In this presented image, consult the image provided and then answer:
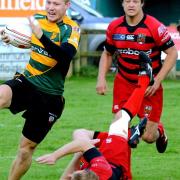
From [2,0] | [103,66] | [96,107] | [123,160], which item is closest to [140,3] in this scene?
[103,66]

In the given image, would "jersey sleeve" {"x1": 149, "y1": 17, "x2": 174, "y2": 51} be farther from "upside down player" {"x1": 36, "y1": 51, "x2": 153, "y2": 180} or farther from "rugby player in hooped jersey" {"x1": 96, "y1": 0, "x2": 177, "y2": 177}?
"upside down player" {"x1": 36, "y1": 51, "x2": 153, "y2": 180}

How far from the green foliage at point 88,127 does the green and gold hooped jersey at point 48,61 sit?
46.9 inches

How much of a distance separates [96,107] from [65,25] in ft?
23.1

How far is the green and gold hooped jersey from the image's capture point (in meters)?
9.21

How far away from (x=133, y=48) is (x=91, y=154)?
219 centimetres

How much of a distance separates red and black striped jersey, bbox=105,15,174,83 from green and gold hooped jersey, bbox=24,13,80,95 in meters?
0.74

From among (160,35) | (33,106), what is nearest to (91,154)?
(33,106)

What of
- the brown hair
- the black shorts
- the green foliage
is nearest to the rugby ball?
the black shorts

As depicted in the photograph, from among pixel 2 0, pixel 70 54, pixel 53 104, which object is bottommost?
pixel 2 0

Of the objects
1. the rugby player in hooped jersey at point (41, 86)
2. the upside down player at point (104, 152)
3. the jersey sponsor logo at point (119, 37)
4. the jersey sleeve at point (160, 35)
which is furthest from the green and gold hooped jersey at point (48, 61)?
the jersey sleeve at point (160, 35)

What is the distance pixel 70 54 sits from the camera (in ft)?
29.5

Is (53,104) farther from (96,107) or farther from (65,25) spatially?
(96,107)

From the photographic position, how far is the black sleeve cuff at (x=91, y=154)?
26.0ft

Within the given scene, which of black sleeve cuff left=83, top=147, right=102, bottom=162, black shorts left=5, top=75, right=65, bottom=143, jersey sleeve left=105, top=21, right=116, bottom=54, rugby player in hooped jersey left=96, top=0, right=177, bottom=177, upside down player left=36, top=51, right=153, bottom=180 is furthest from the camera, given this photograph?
jersey sleeve left=105, top=21, right=116, bottom=54
